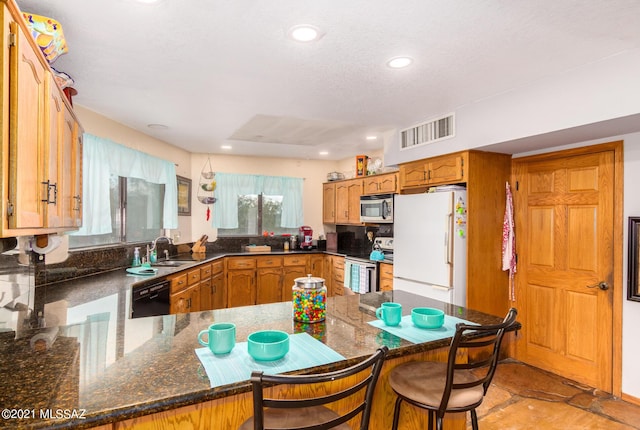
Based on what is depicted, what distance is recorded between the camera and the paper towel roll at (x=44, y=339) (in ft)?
4.64

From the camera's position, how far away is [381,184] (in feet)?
15.0

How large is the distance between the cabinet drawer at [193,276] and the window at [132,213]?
0.81 meters

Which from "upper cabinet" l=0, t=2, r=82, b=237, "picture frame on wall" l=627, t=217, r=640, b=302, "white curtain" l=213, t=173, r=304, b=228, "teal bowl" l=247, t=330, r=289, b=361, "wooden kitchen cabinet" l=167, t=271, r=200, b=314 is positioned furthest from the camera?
"white curtain" l=213, t=173, r=304, b=228

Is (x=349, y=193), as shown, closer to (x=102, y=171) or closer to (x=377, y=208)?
(x=377, y=208)

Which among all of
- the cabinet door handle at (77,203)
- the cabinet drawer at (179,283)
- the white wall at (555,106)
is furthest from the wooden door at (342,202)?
the cabinet door handle at (77,203)

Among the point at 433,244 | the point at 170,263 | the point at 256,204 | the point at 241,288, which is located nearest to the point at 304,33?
the point at 433,244

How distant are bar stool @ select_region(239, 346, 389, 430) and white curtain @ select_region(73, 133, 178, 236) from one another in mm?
2756

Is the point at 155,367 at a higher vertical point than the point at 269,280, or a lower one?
higher

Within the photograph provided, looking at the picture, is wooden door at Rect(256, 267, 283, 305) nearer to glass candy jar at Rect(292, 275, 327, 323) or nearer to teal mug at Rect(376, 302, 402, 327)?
glass candy jar at Rect(292, 275, 327, 323)

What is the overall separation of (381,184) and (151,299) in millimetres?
2925

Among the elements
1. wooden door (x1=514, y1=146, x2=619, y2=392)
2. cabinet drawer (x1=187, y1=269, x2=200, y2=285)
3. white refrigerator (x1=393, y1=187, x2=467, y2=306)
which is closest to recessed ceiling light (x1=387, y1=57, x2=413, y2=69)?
white refrigerator (x1=393, y1=187, x2=467, y2=306)

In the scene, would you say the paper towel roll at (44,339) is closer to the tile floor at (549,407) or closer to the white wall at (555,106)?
the tile floor at (549,407)

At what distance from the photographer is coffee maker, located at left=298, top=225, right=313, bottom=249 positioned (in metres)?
5.88

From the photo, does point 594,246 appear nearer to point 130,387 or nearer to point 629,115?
Answer: point 629,115
